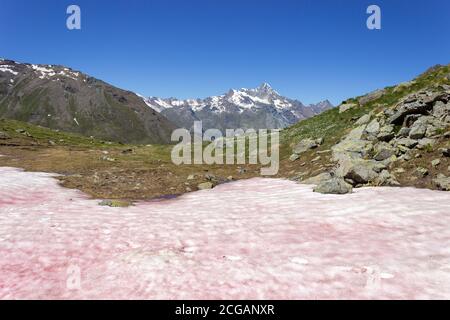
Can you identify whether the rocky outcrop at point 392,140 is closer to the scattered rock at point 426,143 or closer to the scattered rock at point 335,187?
the scattered rock at point 426,143

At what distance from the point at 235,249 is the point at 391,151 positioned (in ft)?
64.1

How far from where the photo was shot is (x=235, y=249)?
13.5 metres

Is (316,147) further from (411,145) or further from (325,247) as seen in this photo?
(325,247)

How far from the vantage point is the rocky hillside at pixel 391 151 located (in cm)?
2422

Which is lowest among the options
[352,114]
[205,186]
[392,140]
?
[205,186]

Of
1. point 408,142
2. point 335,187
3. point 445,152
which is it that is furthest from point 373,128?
point 335,187

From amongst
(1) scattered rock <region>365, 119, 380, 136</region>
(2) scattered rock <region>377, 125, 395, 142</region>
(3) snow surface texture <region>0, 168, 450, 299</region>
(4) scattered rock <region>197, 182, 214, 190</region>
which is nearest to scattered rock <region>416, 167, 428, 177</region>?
(3) snow surface texture <region>0, 168, 450, 299</region>

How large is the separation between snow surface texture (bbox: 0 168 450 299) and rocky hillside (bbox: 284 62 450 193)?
2.41m

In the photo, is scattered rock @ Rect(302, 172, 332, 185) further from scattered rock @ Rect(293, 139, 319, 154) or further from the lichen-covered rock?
scattered rock @ Rect(293, 139, 319, 154)

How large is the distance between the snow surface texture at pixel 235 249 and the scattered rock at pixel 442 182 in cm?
86

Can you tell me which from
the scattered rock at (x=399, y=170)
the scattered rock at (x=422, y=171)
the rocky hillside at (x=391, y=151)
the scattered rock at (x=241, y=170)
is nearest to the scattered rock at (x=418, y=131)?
the rocky hillside at (x=391, y=151)

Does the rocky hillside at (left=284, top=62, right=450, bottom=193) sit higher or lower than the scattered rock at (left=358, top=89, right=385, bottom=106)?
lower

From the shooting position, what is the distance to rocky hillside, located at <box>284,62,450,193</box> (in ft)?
79.5

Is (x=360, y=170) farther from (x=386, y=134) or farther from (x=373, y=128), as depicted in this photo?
(x=373, y=128)
